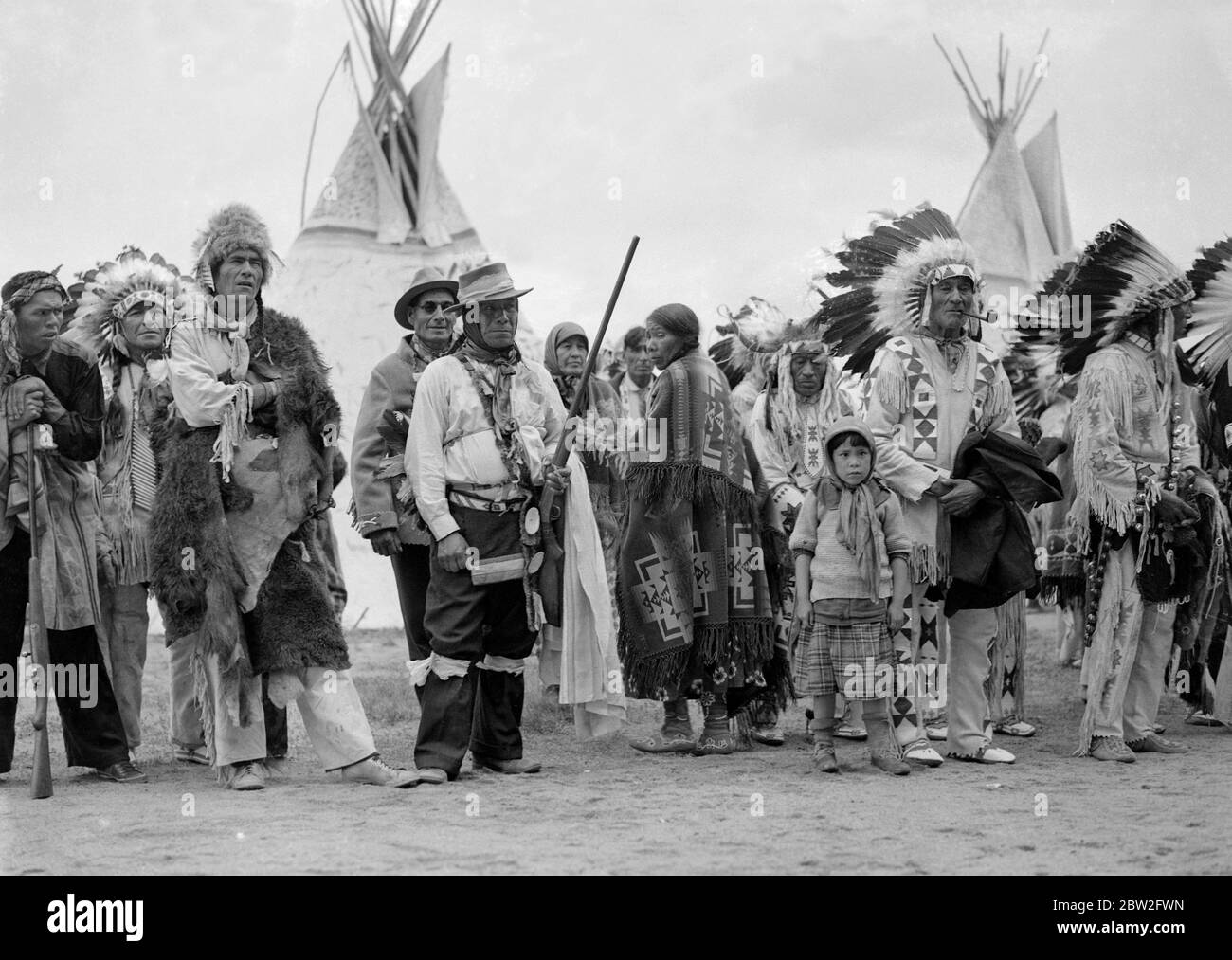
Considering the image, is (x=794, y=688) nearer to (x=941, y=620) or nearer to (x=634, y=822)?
(x=941, y=620)

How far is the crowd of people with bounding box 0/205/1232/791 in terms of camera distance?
227 inches

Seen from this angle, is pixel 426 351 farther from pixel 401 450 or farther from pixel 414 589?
pixel 414 589

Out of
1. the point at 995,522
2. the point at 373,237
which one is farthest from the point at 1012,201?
the point at 995,522

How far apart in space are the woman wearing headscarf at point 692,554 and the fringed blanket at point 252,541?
151 cm

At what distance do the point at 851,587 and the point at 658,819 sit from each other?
57.6 inches

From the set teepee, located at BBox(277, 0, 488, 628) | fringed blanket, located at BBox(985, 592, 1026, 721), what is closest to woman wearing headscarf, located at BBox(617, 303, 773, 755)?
fringed blanket, located at BBox(985, 592, 1026, 721)

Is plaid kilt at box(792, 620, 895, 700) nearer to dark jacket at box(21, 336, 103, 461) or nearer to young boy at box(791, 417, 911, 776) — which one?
young boy at box(791, 417, 911, 776)

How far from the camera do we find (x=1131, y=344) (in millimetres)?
6559

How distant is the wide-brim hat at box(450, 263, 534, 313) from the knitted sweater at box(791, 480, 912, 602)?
149cm

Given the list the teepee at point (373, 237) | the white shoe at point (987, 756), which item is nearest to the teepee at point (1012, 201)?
the teepee at point (373, 237)

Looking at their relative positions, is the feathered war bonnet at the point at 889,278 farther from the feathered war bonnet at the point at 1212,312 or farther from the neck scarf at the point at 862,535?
the feathered war bonnet at the point at 1212,312

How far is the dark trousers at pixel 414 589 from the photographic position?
6297 mm

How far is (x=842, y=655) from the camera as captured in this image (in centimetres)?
598
